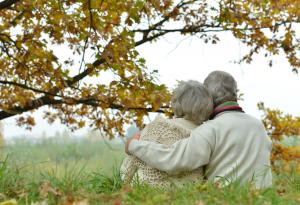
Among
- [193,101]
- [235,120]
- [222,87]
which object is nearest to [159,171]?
[193,101]

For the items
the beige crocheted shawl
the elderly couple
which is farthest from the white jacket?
the beige crocheted shawl

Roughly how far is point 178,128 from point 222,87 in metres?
0.52

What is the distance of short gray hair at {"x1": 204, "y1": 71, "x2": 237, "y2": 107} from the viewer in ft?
14.4

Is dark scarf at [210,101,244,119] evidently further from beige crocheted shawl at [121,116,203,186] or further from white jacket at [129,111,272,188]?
beige crocheted shawl at [121,116,203,186]

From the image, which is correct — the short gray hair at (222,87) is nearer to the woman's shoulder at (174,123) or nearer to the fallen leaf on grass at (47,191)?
the woman's shoulder at (174,123)

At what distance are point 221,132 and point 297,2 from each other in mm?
4677

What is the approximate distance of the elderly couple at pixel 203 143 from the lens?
4.15 metres

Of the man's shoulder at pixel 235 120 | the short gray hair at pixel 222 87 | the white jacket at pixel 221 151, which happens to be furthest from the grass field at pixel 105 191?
the short gray hair at pixel 222 87

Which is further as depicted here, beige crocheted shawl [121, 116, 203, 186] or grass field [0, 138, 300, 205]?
beige crocheted shawl [121, 116, 203, 186]

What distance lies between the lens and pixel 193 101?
4297 mm

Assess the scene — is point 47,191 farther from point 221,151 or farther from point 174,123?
point 221,151

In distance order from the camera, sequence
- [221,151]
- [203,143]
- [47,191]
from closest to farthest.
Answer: [47,191]
[203,143]
[221,151]

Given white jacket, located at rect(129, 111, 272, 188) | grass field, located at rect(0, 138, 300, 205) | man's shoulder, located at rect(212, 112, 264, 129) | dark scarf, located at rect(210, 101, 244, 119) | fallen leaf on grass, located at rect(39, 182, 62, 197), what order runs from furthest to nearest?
dark scarf, located at rect(210, 101, 244, 119), man's shoulder, located at rect(212, 112, 264, 129), white jacket, located at rect(129, 111, 272, 188), fallen leaf on grass, located at rect(39, 182, 62, 197), grass field, located at rect(0, 138, 300, 205)

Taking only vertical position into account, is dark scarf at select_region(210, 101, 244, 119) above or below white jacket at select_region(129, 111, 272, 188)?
above
